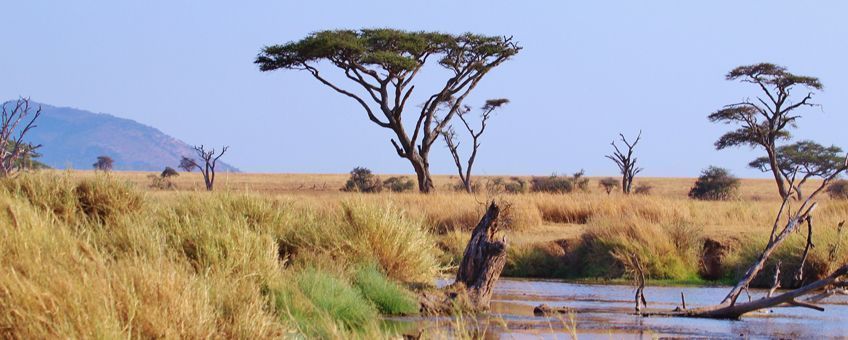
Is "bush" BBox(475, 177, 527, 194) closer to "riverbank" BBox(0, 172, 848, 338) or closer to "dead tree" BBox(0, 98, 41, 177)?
"riverbank" BBox(0, 172, 848, 338)

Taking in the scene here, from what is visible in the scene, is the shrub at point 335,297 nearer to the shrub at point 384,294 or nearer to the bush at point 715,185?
the shrub at point 384,294

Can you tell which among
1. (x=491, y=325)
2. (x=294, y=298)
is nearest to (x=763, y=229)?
(x=491, y=325)

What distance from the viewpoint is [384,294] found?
12.4m

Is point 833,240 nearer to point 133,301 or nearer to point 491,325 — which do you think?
point 491,325

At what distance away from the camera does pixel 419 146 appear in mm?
39844

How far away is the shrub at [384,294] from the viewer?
1231 centimetres

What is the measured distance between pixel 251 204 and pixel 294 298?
5.34 metres

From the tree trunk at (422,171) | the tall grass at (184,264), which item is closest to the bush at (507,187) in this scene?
the tree trunk at (422,171)

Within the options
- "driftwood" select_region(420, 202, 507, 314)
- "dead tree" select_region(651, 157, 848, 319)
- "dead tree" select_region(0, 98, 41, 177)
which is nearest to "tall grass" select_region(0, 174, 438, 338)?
"driftwood" select_region(420, 202, 507, 314)

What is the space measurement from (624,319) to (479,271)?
166cm

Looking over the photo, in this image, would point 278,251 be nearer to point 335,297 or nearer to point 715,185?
point 335,297

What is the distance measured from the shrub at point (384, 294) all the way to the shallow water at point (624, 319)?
48 cm

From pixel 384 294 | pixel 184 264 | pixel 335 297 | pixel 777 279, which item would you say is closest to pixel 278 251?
pixel 384 294

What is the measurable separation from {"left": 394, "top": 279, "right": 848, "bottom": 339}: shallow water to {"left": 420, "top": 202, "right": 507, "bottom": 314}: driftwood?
0.27 m
